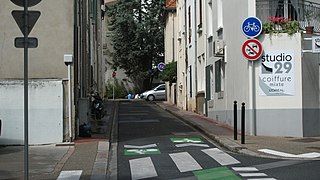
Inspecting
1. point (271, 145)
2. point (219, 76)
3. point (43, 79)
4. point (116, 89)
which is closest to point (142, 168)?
point (271, 145)

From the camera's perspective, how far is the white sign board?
17.4 metres

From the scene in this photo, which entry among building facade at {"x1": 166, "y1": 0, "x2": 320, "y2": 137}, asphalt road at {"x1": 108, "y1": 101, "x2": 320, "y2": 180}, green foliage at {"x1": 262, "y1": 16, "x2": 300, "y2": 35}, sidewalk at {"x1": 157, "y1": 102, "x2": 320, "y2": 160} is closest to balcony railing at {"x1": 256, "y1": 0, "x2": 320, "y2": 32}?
building facade at {"x1": 166, "y1": 0, "x2": 320, "y2": 137}

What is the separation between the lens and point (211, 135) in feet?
59.0

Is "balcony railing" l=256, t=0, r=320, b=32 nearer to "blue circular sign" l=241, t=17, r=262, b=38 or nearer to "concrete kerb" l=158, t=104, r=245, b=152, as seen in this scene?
"blue circular sign" l=241, t=17, r=262, b=38

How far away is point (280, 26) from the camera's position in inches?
690

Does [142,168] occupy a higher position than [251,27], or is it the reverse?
[251,27]

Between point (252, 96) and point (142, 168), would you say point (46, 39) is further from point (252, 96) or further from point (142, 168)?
point (252, 96)

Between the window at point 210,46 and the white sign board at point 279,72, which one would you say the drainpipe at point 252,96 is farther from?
the window at point 210,46

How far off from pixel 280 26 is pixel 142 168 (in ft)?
25.7

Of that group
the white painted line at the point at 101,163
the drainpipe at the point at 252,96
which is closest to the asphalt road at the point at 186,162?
the white painted line at the point at 101,163

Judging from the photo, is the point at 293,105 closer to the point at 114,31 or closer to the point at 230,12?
the point at 230,12

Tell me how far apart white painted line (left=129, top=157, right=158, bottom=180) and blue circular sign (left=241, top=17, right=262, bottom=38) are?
5650 millimetres

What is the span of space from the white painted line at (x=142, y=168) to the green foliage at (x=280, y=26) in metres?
6.42

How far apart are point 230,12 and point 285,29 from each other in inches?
135
